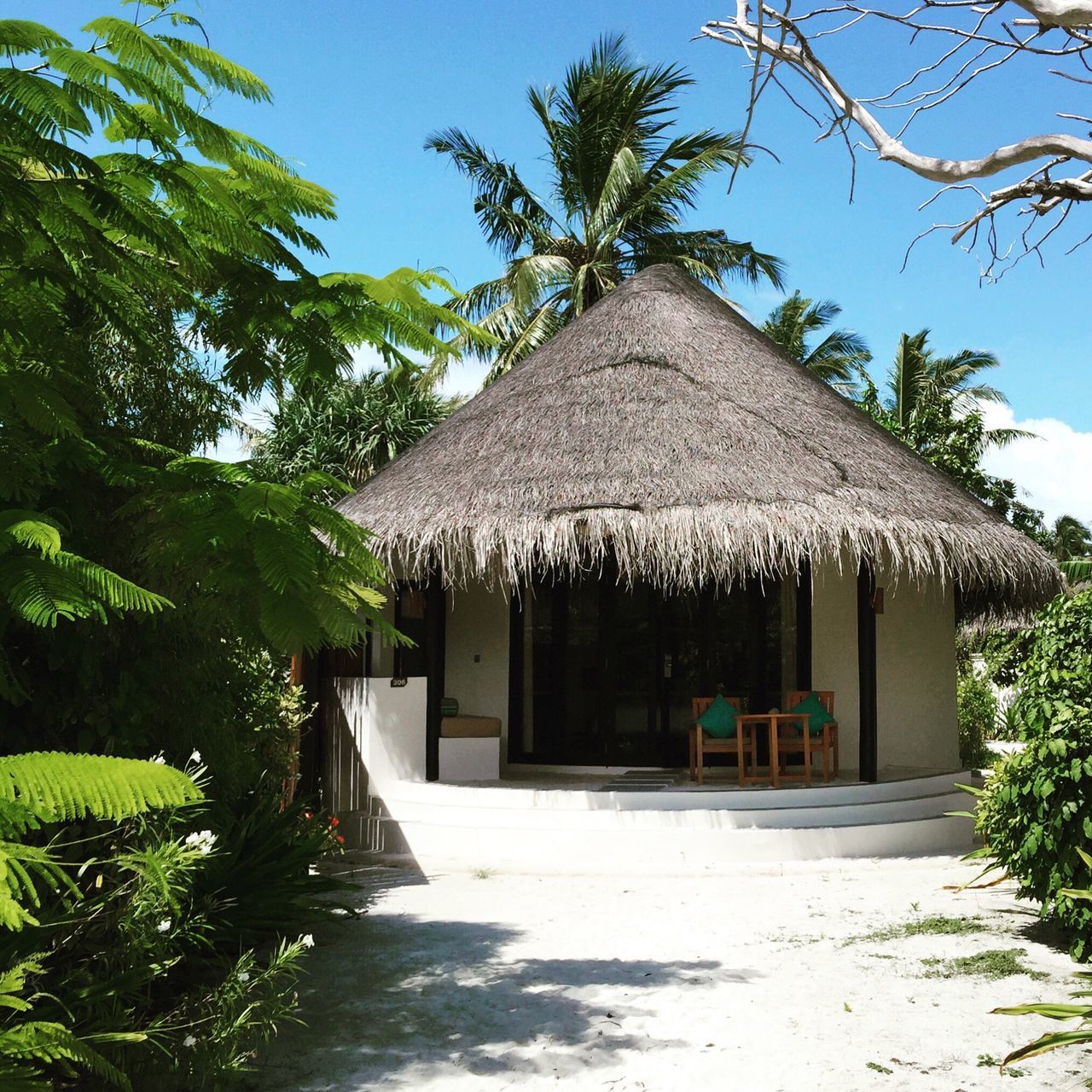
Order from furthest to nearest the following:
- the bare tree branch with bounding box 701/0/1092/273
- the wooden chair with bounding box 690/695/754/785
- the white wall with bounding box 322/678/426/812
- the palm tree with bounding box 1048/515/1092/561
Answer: the palm tree with bounding box 1048/515/1092/561, the white wall with bounding box 322/678/426/812, the wooden chair with bounding box 690/695/754/785, the bare tree branch with bounding box 701/0/1092/273

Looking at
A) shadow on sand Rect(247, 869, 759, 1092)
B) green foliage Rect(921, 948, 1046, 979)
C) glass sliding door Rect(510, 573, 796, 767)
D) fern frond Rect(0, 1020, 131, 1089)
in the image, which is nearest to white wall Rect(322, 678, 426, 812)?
glass sliding door Rect(510, 573, 796, 767)

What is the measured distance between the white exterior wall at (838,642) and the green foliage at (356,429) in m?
13.0

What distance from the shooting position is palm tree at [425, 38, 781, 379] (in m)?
21.3

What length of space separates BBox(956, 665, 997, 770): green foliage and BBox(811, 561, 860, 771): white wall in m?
2.59

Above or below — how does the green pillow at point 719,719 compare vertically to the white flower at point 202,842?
above

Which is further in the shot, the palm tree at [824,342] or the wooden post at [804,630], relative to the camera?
the palm tree at [824,342]

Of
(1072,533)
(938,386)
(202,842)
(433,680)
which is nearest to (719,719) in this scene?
(433,680)

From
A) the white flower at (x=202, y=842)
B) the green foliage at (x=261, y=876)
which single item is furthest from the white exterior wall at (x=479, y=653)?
the white flower at (x=202, y=842)

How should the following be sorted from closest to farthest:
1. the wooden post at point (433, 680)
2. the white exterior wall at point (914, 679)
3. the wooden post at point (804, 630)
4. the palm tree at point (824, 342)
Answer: the wooden post at point (433, 680) → the wooden post at point (804, 630) → the white exterior wall at point (914, 679) → the palm tree at point (824, 342)

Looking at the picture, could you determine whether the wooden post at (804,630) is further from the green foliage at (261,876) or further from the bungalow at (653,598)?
the green foliage at (261,876)

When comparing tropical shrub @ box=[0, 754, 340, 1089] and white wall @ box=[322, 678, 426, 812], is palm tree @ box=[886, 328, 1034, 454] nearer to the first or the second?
white wall @ box=[322, 678, 426, 812]

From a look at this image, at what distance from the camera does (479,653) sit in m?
11.2

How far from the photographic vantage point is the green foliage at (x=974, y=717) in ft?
44.1

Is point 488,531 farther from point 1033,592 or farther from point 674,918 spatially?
point 1033,592
